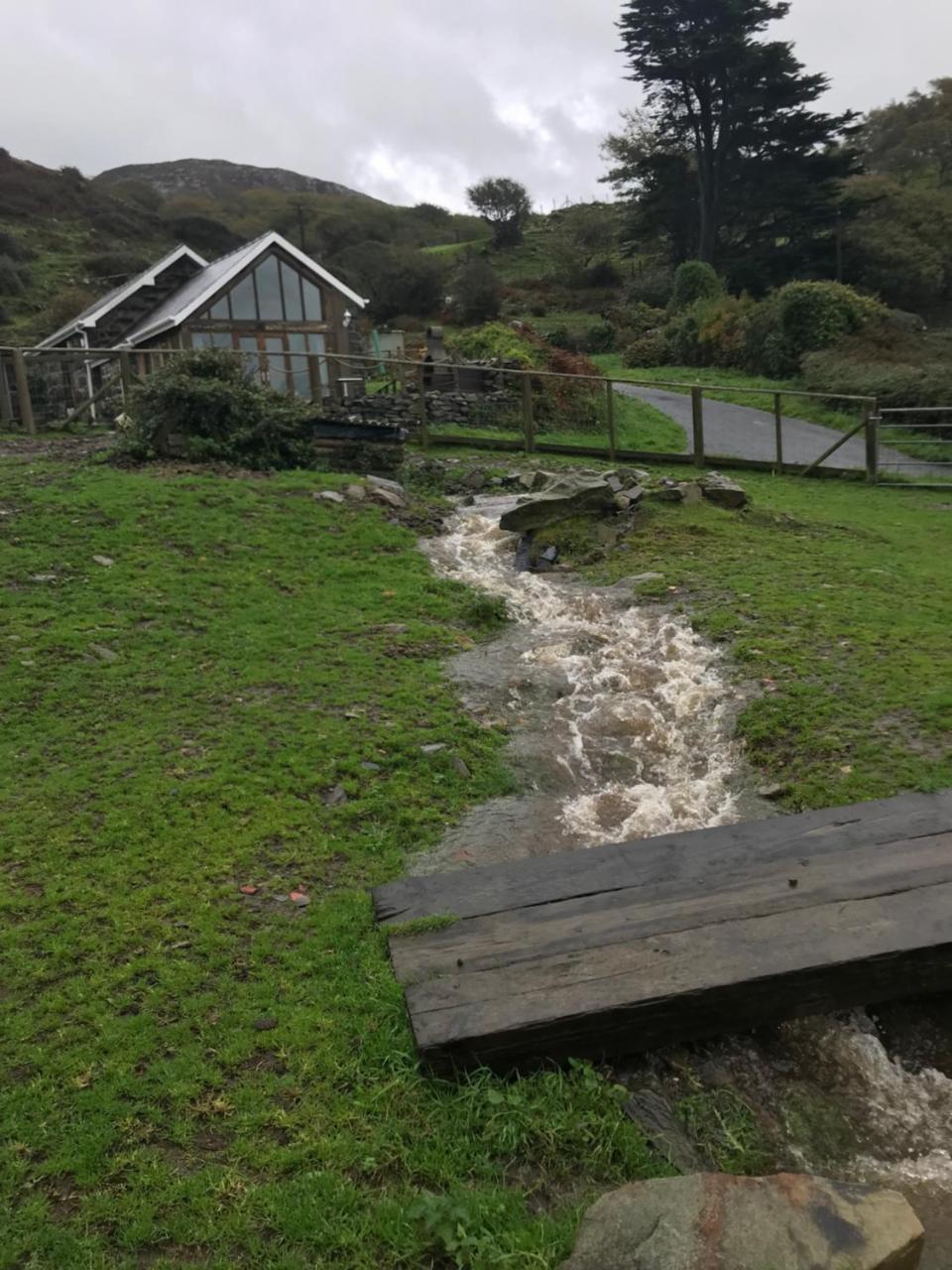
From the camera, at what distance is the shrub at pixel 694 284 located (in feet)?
130

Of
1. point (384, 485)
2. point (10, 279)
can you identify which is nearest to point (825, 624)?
point (384, 485)

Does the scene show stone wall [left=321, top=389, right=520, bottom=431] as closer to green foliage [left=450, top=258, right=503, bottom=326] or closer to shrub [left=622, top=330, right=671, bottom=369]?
shrub [left=622, top=330, right=671, bottom=369]

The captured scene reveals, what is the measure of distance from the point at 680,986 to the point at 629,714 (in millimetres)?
3871

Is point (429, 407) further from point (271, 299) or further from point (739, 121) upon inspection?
point (739, 121)

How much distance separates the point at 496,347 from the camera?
26.3 m

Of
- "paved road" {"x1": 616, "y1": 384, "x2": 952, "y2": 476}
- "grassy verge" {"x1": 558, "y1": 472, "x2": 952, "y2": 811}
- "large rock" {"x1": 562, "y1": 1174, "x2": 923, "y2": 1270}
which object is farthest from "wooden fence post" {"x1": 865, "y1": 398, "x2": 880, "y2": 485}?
"large rock" {"x1": 562, "y1": 1174, "x2": 923, "y2": 1270}

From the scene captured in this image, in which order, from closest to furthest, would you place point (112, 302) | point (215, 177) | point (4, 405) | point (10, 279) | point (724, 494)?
point (724, 494), point (4, 405), point (112, 302), point (10, 279), point (215, 177)

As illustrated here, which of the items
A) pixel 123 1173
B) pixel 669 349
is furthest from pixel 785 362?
pixel 123 1173

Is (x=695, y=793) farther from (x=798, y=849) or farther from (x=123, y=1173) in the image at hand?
(x=123, y=1173)

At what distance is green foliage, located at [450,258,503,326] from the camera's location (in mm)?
45469

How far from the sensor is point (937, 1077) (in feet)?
12.8

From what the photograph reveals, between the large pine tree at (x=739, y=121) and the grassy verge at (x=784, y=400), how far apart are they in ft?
35.2

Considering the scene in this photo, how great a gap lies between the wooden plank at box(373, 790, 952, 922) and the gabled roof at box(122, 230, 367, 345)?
1056 inches

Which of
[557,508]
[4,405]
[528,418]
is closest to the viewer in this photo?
[557,508]
